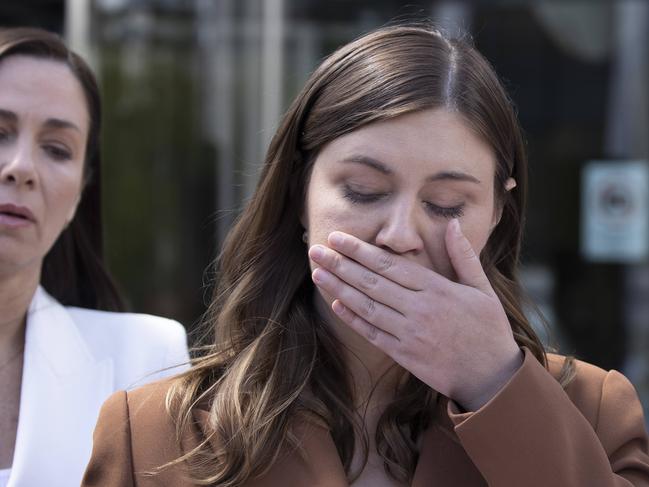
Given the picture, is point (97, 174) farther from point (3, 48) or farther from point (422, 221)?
point (422, 221)

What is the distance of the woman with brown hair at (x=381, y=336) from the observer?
196 centimetres

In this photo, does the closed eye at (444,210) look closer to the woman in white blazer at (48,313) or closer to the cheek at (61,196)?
the woman in white blazer at (48,313)

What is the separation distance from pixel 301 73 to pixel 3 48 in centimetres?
464

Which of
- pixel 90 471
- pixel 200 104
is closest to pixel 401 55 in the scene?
pixel 90 471

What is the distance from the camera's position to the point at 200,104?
7699 mm

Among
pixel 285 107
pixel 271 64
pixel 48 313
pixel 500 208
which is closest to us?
pixel 500 208

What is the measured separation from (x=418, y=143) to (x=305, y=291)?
0.55 meters

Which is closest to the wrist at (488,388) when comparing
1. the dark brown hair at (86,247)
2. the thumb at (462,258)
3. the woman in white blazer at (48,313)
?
the thumb at (462,258)

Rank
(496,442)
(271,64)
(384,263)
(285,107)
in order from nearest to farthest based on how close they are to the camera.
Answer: (496,442), (384,263), (285,107), (271,64)

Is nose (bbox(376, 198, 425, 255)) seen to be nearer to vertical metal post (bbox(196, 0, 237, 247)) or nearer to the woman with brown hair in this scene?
the woman with brown hair

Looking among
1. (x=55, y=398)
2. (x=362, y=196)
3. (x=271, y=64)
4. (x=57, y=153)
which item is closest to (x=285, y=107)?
(x=271, y=64)

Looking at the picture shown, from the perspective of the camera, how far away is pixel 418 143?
204 centimetres

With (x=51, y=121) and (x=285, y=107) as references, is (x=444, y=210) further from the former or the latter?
(x=285, y=107)

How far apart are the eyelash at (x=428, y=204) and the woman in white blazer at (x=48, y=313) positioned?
895mm
